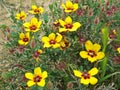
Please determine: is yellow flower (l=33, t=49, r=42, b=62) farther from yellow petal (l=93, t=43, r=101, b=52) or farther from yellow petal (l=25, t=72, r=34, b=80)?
yellow petal (l=93, t=43, r=101, b=52)

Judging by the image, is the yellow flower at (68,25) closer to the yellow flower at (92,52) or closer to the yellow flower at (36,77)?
the yellow flower at (92,52)

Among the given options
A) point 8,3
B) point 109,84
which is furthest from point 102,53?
point 8,3

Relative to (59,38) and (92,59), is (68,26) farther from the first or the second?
(92,59)

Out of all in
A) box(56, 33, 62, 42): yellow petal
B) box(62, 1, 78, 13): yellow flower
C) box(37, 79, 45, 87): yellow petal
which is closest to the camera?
box(37, 79, 45, 87): yellow petal

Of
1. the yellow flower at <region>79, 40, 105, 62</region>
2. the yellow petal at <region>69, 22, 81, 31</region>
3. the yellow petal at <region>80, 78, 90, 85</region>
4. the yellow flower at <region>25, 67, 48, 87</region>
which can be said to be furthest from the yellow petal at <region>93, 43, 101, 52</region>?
the yellow flower at <region>25, 67, 48, 87</region>

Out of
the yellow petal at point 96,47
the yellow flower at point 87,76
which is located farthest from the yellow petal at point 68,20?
the yellow flower at point 87,76

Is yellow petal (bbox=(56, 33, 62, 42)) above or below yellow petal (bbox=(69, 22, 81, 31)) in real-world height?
below
